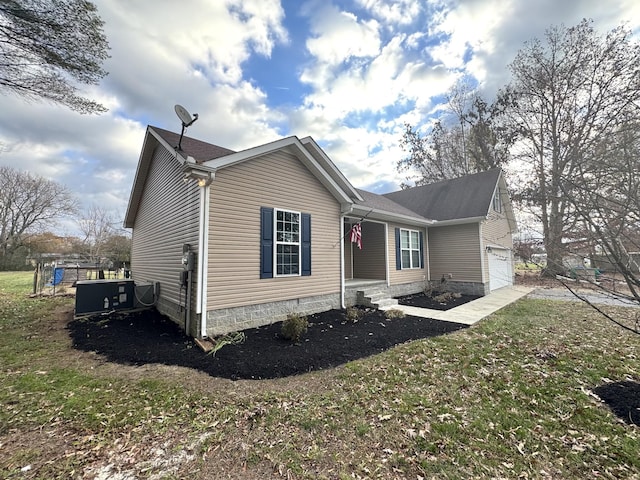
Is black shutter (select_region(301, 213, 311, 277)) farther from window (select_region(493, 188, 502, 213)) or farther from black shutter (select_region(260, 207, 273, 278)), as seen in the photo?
window (select_region(493, 188, 502, 213))

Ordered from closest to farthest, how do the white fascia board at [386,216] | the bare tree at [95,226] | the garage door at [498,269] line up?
the white fascia board at [386,216] < the garage door at [498,269] < the bare tree at [95,226]

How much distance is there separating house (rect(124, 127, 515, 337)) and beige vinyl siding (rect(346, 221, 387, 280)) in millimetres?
45

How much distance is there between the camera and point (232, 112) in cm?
1087

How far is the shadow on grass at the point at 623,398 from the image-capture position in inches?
115

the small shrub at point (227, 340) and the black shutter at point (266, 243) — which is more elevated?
the black shutter at point (266, 243)

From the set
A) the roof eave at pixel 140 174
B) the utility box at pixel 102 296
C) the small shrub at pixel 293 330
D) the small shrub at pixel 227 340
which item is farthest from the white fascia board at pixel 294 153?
the utility box at pixel 102 296

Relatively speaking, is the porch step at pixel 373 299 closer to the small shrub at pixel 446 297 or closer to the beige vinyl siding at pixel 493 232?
the small shrub at pixel 446 297

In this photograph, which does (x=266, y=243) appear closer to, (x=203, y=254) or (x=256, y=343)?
(x=203, y=254)

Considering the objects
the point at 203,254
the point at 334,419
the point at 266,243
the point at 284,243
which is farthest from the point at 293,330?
the point at 334,419

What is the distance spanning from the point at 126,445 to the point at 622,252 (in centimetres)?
512

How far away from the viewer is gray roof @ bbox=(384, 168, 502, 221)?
12383 millimetres

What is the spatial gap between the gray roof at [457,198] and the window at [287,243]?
341 inches

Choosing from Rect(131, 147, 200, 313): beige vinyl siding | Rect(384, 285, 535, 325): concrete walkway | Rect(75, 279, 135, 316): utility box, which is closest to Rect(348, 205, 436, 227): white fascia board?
Rect(384, 285, 535, 325): concrete walkway

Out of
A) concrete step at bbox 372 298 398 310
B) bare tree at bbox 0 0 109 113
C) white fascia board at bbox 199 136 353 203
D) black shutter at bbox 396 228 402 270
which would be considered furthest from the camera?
black shutter at bbox 396 228 402 270
